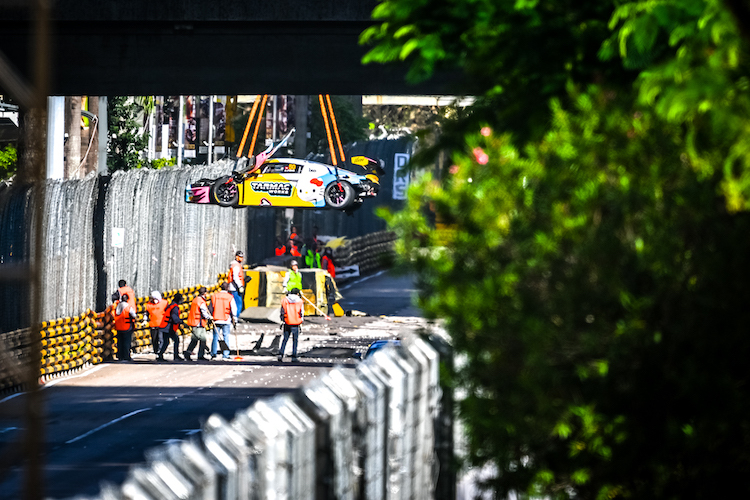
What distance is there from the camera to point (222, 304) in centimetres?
2662

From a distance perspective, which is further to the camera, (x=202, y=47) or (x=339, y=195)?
(x=339, y=195)

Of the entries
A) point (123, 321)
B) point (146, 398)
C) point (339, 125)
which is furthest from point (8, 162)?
point (339, 125)

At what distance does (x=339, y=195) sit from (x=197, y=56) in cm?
1115

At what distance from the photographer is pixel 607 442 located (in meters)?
5.65

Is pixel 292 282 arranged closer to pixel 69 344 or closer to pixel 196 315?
pixel 196 315

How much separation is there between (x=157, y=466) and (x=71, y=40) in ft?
41.5

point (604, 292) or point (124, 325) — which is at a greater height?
point (604, 292)

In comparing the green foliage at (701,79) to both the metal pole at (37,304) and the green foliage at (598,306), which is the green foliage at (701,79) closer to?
the green foliage at (598,306)

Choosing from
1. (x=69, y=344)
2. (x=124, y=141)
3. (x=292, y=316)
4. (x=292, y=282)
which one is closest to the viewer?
(x=69, y=344)

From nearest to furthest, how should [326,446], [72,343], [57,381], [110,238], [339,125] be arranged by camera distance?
1. [326,446]
2. [57,381]
3. [72,343]
4. [110,238]
5. [339,125]

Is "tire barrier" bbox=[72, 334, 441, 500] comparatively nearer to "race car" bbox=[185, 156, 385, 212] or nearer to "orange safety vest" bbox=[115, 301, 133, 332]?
"race car" bbox=[185, 156, 385, 212]

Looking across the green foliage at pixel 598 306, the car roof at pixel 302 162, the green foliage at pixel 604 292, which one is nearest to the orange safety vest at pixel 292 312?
the car roof at pixel 302 162

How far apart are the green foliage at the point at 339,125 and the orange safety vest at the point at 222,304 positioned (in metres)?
31.7

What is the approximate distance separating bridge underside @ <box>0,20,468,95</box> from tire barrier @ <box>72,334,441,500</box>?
8820 millimetres
